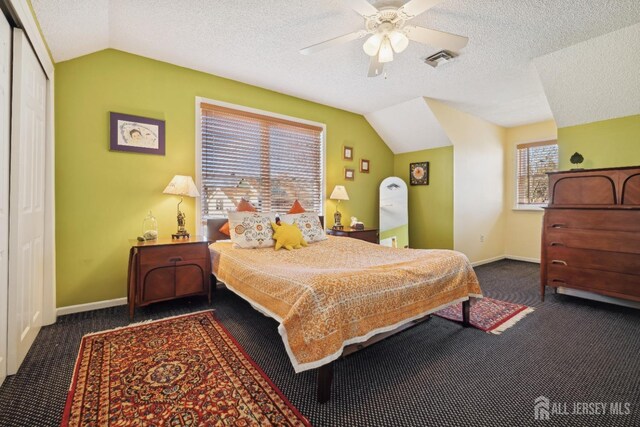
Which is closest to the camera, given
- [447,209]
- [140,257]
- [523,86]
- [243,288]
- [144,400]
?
[144,400]

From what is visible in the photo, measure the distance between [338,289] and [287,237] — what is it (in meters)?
1.49

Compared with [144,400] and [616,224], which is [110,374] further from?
[616,224]

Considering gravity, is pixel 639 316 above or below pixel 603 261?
below

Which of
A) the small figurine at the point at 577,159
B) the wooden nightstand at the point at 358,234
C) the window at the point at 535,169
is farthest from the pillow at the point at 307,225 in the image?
the window at the point at 535,169

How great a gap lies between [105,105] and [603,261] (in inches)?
208

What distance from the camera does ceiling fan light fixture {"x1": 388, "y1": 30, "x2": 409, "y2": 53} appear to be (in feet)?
6.75

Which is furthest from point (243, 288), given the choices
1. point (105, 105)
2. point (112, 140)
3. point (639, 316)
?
point (639, 316)

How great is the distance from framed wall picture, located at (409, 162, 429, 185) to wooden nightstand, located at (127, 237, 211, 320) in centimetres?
383

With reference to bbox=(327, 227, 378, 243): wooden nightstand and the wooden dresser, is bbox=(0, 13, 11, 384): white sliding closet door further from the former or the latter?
the wooden dresser

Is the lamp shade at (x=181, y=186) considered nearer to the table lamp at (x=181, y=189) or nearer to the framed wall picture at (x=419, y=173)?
the table lamp at (x=181, y=189)

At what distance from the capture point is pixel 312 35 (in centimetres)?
263

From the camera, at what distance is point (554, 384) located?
5.62 ft

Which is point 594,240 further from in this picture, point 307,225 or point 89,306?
point 89,306

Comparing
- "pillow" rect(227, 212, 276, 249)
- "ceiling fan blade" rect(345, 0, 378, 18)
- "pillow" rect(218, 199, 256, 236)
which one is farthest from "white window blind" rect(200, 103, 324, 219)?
"ceiling fan blade" rect(345, 0, 378, 18)
